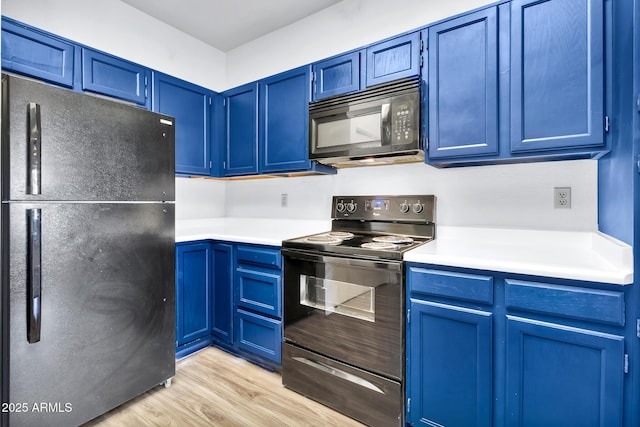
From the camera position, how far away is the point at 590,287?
1.15 metres

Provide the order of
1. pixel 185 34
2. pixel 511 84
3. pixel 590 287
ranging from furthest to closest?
pixel 185 34
pixel 511 84
pixel 590 287

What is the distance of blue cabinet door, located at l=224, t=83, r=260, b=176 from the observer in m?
2.60

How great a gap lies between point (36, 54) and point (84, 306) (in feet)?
4.85

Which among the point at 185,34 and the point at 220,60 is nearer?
the point at 185,34

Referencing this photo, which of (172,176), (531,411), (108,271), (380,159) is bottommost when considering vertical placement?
(531,411)

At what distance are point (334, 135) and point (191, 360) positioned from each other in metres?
1.90

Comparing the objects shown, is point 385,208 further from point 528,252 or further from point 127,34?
point 127,34

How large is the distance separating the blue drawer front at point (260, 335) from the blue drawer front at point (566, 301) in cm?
137

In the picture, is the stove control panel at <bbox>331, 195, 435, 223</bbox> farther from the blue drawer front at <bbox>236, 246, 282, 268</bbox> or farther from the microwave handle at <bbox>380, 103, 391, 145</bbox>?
the blue drawer front at <bbox>236, 246, 282, 268</bbox>

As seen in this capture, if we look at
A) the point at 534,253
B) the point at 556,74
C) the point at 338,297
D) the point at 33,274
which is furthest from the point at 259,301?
the point at 556,74

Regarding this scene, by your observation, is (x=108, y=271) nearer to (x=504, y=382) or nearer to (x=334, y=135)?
(x=334, y=135)

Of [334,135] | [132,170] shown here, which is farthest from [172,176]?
[334,135]

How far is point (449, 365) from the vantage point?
1.44 m

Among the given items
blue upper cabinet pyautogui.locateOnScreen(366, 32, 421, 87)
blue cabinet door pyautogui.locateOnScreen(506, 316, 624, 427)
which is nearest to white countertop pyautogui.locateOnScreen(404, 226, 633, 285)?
blue cabinet door pyautogui.locateOnScreen(506, 316, 624, 427)
